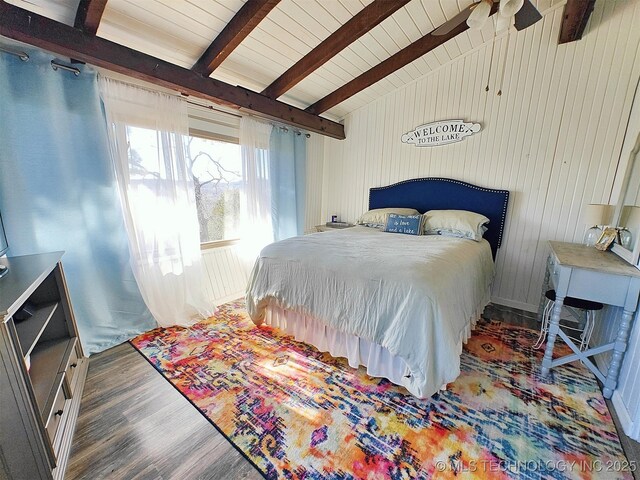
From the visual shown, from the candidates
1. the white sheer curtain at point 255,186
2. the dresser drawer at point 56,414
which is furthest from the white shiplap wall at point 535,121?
the dresser drawer at point 56,414

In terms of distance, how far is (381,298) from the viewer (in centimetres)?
168

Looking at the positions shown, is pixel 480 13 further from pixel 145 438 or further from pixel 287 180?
pixel 145 438

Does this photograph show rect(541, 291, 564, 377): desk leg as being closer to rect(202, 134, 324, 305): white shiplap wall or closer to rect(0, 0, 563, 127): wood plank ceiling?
rect(0, 0, 563, 127): wood plank ceiling

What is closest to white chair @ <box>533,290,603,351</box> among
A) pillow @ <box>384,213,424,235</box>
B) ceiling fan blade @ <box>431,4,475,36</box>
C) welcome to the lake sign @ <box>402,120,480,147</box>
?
pillow @ <box>384,213,424,235</box>

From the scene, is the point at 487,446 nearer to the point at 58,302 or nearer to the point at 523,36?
the point at 58,302

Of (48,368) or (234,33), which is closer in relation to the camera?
(48,368)

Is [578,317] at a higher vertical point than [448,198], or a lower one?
lower

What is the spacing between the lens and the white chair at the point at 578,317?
1.93 m

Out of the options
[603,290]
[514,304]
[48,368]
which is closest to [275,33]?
[48,368]

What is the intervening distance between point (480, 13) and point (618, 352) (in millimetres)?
2317

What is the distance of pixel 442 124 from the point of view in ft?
10.7

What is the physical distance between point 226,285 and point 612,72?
14.5ft

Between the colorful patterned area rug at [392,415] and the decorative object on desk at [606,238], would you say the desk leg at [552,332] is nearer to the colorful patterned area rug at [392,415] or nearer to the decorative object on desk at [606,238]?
the colorful patterned area rug at [392,415]

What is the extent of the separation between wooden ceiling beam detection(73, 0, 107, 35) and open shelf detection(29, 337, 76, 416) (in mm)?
2019
